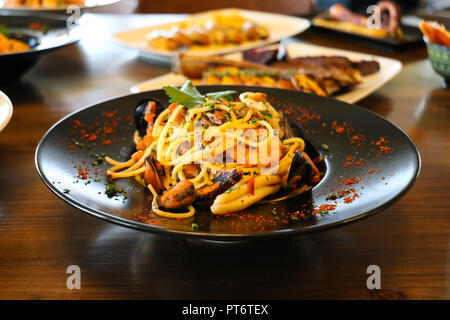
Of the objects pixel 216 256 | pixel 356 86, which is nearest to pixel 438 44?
pixel 356 86

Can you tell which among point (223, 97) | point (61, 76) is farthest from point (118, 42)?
point (223, 97)

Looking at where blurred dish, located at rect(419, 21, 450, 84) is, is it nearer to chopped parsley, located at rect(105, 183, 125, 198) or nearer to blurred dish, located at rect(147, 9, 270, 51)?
blurred dish, located at rect(147, 9, 270, 51)

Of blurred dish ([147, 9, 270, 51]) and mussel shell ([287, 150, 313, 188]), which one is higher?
blurred dish ([147, 9, 270, 51])

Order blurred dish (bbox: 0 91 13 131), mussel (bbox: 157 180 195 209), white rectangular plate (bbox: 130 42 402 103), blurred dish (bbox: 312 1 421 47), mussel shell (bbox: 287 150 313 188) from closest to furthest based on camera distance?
mussel (bbox: 157 180 195 209), mussel shell (bbox: 287 150 313 188), blurred dish (bbox: 0 91 13 131), white rectangular plate (bbox: 130 42 402 103), blurred dish (bbox: 312 1 421 47)

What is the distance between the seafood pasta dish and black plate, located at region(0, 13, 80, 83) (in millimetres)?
1031

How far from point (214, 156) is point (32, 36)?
190 cm

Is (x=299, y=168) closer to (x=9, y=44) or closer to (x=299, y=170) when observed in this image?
(x=299, y=170)

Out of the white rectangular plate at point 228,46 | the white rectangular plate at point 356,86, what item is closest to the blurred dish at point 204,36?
the white rectangular plate at point 228,46

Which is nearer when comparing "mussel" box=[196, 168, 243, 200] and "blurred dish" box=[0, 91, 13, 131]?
"mussel" box=[196, 168, 243, 200]

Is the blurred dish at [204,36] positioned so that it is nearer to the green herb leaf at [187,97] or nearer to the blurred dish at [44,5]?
the blurred dish at [44,5]

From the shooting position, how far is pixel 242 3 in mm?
5992

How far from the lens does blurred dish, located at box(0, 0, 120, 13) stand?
140 inches

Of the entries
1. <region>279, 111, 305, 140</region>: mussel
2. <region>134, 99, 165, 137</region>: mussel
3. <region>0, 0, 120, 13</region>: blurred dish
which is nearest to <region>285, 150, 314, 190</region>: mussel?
<region>279, 111, 305, 140</region>: mussel

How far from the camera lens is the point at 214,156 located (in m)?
1.52
